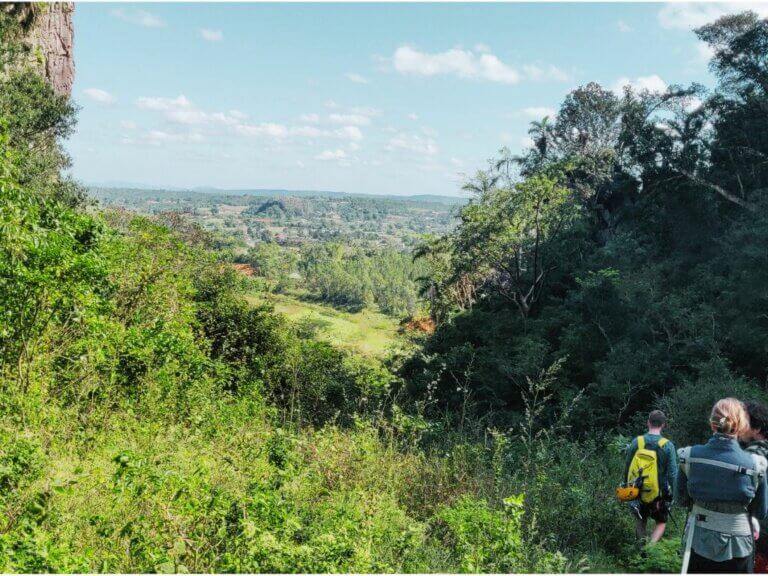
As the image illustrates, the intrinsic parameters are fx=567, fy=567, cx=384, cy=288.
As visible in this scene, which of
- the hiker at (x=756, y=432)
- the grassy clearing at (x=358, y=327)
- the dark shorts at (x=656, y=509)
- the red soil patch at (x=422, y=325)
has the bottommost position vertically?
the grassy clearing at (x=358, y=327)

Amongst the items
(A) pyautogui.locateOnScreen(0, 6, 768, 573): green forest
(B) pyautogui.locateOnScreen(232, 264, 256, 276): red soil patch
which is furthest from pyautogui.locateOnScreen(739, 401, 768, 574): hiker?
(B) pyautogui.locateOnScreen(232, 264, 256, 276): red soil patch

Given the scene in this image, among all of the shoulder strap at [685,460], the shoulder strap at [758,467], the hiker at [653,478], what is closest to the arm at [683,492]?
the shoulder strap at [685,460]

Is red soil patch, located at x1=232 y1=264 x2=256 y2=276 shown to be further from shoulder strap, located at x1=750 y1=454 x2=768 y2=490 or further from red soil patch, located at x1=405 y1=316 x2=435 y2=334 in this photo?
shoulder strap, located at x1=750 y1=454 x2=768 y2=490

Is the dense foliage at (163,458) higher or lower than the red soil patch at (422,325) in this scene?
higher

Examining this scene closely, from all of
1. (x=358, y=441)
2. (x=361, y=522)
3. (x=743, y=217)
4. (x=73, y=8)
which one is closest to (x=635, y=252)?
(x=743, y=217)

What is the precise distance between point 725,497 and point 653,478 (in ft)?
5.44

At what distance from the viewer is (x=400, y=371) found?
21547mm

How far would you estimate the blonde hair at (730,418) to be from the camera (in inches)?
140

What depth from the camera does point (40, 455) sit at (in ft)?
15.2

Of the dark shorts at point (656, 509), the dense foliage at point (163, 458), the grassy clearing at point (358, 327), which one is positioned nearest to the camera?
the dense foliage at point (163, 458)

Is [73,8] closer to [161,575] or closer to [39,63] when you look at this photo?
[39,63]

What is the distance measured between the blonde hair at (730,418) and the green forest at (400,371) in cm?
122

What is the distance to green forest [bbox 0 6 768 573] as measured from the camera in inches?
158

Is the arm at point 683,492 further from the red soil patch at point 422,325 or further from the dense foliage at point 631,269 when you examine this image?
the red soil patch at point 422,325
